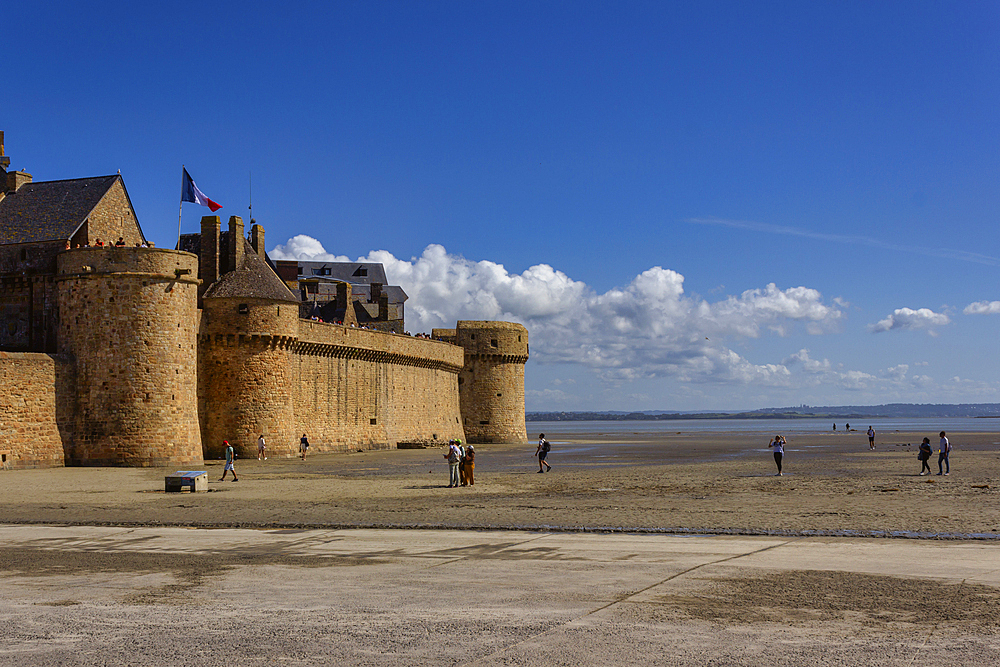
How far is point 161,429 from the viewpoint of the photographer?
34500 millimetres

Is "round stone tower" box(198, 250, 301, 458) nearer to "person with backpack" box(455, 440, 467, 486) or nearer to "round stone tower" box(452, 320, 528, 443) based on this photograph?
"person with backpack" box(455, 440, 467, 486)

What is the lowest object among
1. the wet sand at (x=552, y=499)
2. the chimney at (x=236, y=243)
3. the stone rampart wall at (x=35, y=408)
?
the wet sand at (x=552, y=499)

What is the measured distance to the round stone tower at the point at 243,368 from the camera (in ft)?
130

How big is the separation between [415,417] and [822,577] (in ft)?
149

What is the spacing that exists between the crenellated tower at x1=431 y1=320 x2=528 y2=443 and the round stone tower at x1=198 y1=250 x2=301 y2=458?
75.2 feet

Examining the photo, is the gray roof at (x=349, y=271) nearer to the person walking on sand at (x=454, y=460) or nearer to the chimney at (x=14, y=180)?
the chimney at (x=14, y=180)

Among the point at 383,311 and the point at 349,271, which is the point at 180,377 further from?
the point at 349,271

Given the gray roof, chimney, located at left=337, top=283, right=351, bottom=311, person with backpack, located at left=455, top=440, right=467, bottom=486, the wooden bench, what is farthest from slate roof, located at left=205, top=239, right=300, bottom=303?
the gray roof

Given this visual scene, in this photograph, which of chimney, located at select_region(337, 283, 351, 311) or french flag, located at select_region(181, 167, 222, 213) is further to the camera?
chimney, located at select_region(337, 283, 351, 311)

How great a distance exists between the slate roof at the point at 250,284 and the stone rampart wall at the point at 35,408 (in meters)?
7.83

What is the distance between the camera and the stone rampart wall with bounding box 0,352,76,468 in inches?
1233

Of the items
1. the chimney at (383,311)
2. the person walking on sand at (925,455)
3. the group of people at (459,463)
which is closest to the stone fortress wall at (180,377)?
the group of people at (459,463)

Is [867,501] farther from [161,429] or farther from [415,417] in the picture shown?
[415,417]

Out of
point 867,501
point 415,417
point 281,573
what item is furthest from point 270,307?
point 281,573
